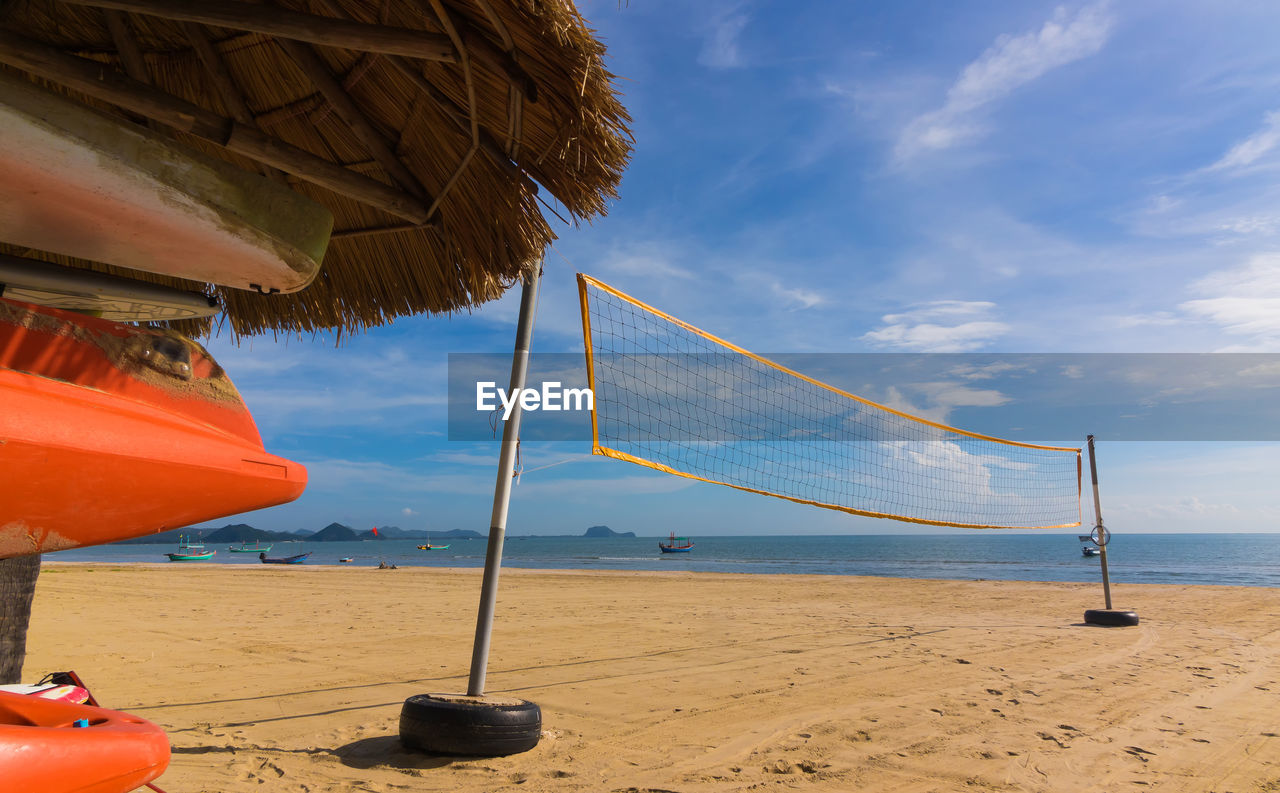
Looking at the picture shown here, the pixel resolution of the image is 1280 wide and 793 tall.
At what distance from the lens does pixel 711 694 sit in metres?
4.54

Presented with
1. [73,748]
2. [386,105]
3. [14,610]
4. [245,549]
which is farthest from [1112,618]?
[245,549]

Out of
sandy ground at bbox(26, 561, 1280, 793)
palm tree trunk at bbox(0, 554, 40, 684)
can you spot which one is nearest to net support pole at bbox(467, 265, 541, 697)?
sandy ground at bbox(26, 561, 1280, 793)

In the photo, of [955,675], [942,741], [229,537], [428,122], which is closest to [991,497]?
[955,675]

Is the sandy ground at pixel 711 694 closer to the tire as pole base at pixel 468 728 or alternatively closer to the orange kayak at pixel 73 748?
the tire as pole base at pixel 468 728

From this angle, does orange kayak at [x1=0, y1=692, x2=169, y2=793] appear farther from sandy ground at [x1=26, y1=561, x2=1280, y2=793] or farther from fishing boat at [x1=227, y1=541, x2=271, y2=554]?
fishing boat at [x1=227, y1=541, x2=271, y2=554]

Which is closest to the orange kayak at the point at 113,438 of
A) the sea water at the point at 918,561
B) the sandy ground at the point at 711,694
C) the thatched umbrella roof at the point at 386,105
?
the thatched umbrella roof at the point at 386,105

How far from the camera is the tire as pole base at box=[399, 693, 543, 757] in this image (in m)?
3.14

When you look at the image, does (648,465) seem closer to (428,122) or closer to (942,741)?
(942,741)

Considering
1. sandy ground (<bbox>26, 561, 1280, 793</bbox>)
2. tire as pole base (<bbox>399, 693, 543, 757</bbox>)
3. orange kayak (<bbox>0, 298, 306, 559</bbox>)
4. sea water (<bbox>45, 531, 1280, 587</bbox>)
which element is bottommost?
sea water (<bbox>45, 531, 1280, 587</bbox>)

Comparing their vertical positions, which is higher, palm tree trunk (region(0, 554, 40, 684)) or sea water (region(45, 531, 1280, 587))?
palm tree trunk (region(0, 554, 40, 684))

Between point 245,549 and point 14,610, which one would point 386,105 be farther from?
point 245,549

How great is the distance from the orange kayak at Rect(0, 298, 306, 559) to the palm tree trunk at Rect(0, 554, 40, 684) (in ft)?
Result: 8.08

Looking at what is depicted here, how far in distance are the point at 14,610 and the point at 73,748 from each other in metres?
2.89

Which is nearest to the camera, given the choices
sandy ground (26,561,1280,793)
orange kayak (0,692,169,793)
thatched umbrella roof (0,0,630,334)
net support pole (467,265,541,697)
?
orange kayak (0,692,169,793)
